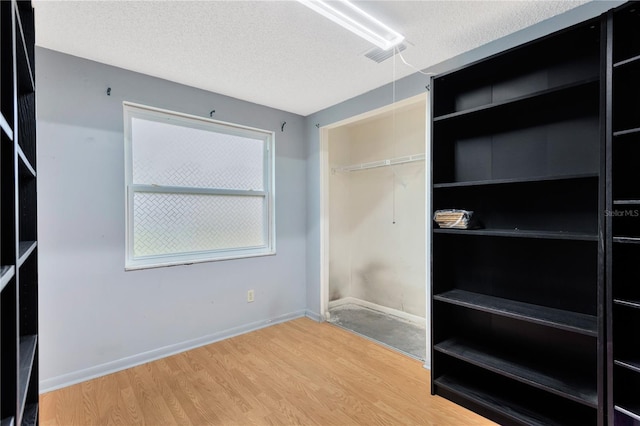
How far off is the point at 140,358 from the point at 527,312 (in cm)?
286

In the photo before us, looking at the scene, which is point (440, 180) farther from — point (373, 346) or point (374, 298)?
point (374, 298)

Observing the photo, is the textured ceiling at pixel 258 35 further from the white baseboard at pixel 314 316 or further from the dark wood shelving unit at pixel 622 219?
the white baseboard at pixel 314 316

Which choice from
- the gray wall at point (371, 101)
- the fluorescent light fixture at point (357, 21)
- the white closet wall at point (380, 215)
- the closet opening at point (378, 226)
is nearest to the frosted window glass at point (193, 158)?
the gray wall at point (371, 101)

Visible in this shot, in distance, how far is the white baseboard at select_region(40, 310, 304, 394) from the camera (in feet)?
7.11

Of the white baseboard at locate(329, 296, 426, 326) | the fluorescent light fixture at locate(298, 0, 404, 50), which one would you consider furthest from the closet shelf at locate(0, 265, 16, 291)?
the white baseboard at locate(329, 296, 426, 326)

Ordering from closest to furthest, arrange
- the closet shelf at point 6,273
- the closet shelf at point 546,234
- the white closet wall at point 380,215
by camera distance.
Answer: the closet shelf at point 6,273 → the closet shelf at point 546,234 → the white closet wall at point 380,215

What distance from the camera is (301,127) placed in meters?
3.67

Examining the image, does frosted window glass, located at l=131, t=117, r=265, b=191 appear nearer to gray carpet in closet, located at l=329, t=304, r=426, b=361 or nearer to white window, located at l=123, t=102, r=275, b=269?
white window, located at l=123, t=102, r=275, b=269

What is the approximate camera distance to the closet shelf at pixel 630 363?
133 cm

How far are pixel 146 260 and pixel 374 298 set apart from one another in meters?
2.75

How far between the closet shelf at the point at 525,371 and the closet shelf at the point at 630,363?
24 centimetres

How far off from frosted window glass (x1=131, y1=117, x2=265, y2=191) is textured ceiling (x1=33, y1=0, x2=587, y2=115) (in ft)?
1.53

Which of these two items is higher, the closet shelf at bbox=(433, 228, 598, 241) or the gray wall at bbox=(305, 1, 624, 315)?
the gray wall at bbox=(305, 1, 624, 315)

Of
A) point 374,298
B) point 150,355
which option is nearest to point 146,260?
point 150,355
